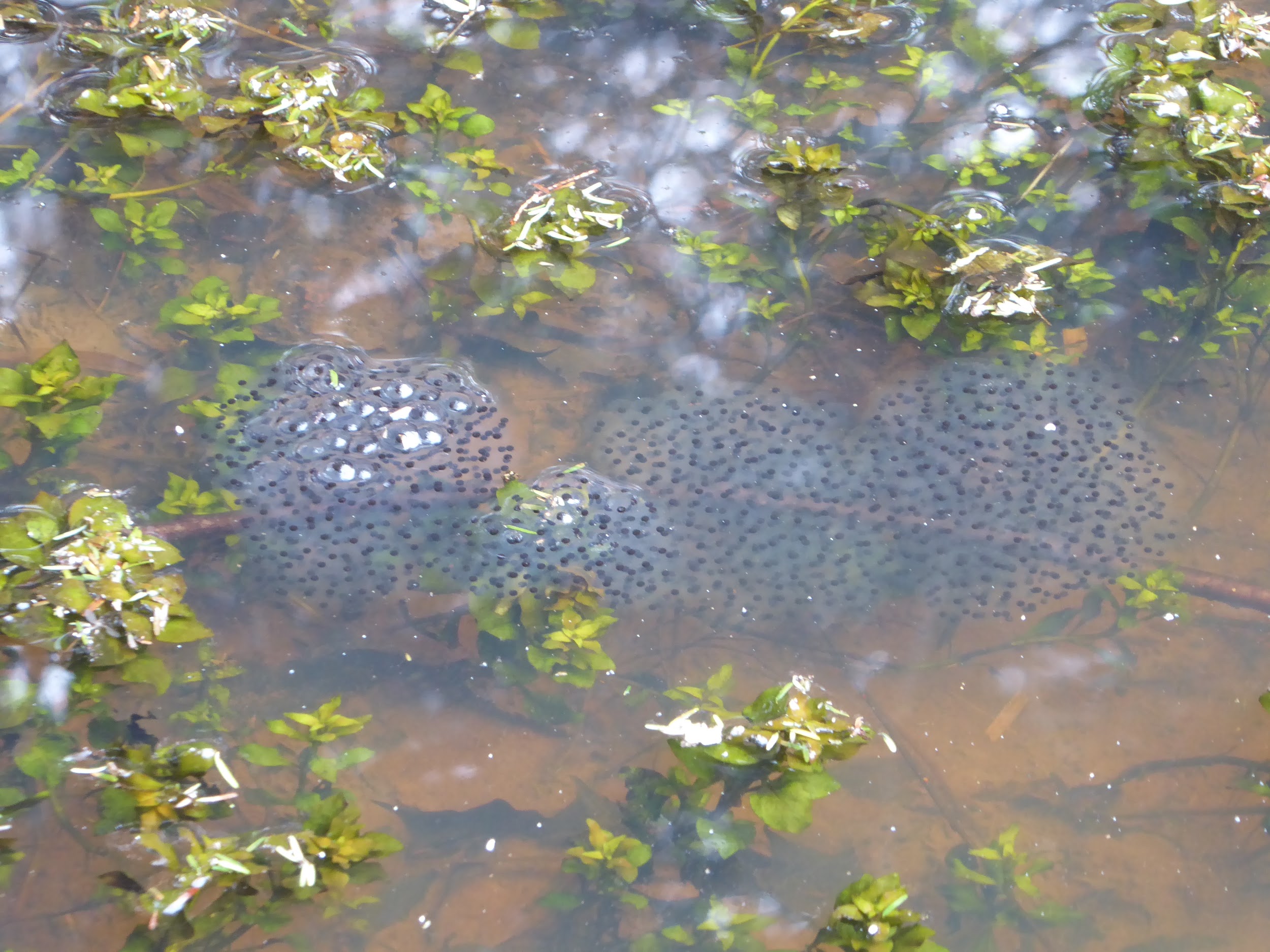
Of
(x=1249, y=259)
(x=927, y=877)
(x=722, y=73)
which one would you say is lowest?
(x=927, y=877)

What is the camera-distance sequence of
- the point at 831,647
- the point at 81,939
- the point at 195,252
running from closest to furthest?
the point at 81,939, the point at 831,647, the point at 195,252

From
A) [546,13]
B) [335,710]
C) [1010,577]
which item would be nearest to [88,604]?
[335,710]

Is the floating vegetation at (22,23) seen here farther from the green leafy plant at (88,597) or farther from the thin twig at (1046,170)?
the thin twig at (1046,170)

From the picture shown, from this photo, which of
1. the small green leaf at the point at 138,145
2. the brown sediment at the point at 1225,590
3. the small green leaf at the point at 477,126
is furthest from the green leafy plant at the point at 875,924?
the small green leaf at the point at 138,145

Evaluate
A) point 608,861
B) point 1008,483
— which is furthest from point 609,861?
point 1008,483

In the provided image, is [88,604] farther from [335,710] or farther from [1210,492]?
[1210,492]

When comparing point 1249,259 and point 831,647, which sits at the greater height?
point 1249,259

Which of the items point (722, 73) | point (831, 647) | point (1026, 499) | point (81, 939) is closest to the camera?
point (81, 939)
